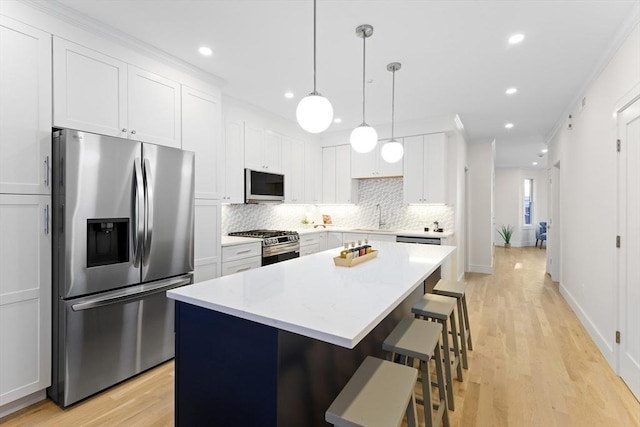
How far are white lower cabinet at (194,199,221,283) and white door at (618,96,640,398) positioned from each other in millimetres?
3515

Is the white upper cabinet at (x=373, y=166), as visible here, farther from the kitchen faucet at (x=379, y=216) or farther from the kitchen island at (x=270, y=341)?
the kitchen island at (x=270, y=341)

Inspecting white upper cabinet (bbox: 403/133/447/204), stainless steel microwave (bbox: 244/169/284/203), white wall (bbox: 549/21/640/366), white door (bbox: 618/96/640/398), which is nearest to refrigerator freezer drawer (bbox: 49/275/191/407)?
stainless steel microwave (bbox: 244/169/284/203)

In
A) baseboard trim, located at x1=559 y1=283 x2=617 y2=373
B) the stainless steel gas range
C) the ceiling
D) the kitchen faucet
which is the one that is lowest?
baseboard trim, located at x1=559 y1=283 x2=617 y2=373

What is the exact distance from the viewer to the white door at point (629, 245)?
219 cm

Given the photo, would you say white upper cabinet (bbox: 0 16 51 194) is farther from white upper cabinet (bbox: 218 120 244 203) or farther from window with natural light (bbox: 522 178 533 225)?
window with natural light (bbox: 522 178 533 225)

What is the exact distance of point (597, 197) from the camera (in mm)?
2975

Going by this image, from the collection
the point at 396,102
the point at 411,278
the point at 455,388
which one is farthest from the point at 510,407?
the point at 396,102

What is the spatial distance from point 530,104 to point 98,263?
5031 millimetres

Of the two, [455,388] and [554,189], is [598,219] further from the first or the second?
[554,189]

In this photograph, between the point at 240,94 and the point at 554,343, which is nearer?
the point at 554,343

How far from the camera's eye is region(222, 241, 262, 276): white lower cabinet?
133 inches

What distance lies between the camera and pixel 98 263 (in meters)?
2.22

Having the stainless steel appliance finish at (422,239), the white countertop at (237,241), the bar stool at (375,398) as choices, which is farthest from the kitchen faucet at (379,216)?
the bar stool at (375,398)

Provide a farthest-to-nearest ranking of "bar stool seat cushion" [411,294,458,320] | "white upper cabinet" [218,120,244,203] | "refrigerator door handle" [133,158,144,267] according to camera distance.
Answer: "white upper cabinet" [218,120,244,203], "refrigerator door handle" [133,158,144,267], "bar stool seat cushion" [411,294,458,320]
